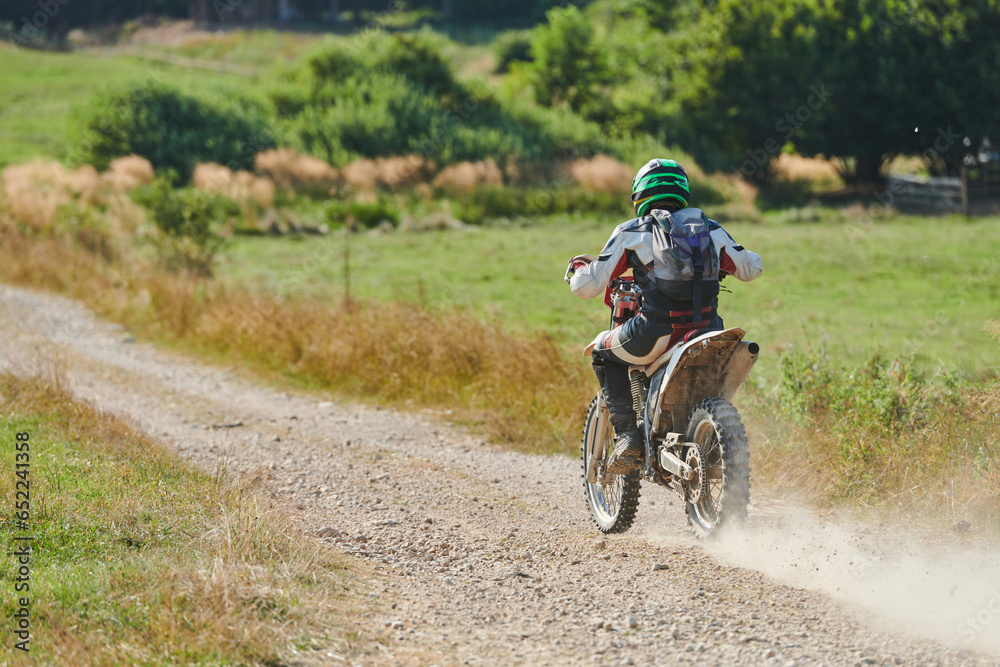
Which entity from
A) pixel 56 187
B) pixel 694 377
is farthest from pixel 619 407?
pixel 56 187

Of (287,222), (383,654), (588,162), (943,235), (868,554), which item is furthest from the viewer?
(588,162)

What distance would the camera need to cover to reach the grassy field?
3873 millimetres

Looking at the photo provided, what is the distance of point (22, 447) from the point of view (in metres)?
6.65

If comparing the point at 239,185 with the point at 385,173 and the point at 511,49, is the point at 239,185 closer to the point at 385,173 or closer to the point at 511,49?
the point at 385,173

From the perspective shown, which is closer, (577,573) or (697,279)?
(697,279)

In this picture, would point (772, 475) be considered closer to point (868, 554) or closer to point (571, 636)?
point (868, 554)

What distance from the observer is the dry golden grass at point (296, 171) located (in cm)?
3209

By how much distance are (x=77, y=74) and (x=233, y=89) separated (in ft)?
71.0

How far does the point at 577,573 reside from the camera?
5102 mm

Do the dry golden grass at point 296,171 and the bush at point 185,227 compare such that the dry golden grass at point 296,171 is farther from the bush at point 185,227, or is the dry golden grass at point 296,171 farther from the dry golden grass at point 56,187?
the bush at point 185,227

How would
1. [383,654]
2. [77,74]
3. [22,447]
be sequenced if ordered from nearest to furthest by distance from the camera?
[383,654]
[22,447]
[77,74]

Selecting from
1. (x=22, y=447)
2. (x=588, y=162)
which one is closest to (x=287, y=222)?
(x=588, y=162)

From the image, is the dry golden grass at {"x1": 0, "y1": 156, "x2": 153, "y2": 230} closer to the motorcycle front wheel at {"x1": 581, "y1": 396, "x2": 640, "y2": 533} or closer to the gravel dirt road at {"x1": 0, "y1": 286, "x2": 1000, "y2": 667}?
the gravel dirt road at {"x1": 0, "y1": 286, "x2": 1000, "y2": 667}

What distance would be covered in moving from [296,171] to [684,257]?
96.3 feet
